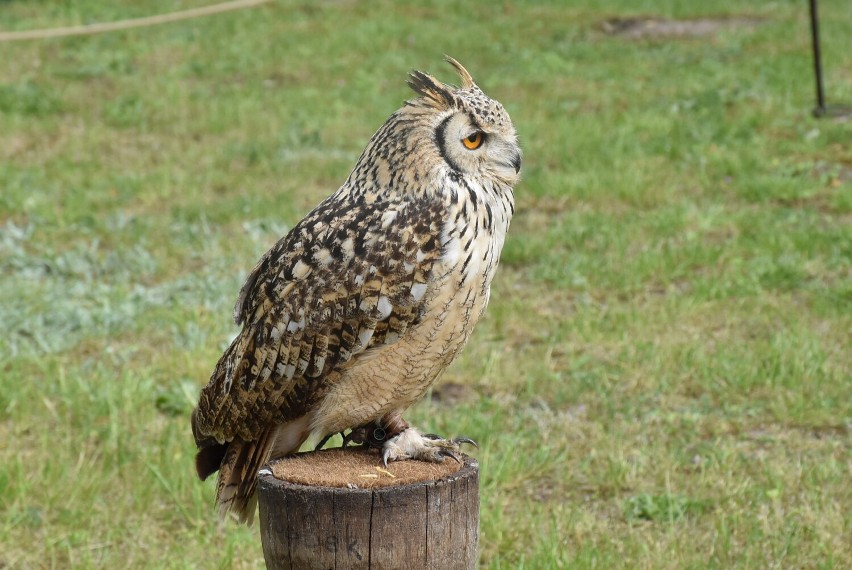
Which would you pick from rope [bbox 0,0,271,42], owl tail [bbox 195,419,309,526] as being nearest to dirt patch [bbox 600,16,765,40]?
rope [bbox 0,0,271,42]

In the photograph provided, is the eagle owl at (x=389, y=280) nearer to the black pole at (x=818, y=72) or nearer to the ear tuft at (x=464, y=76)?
the ear tuft at (x=464, y=76)

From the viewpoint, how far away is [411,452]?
2.96 meters

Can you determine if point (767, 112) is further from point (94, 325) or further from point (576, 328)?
point (94, 325)

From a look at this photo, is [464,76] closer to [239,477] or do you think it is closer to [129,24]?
[239,477]

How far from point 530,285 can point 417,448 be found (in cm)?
398

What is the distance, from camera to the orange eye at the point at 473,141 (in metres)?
2.86

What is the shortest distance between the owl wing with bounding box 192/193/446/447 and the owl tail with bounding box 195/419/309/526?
8 cm

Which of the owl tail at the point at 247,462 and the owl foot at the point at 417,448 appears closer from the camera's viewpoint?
the owl foot at the point at 417,448

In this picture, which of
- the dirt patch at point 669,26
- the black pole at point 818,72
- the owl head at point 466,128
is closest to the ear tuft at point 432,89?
the owl head at point 466,128

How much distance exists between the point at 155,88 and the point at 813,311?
7.43m

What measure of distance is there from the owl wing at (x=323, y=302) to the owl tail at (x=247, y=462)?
8 centimetres

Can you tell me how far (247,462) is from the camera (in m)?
3.16

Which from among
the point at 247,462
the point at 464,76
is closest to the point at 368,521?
the point at 247,462

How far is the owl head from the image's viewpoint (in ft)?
9.30
